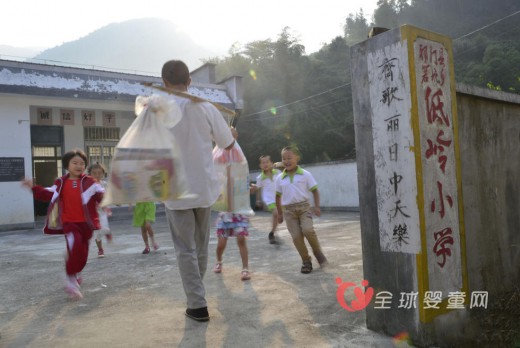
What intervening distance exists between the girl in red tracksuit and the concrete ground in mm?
442

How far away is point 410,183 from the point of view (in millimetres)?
2621

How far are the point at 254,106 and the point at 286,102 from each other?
255cm

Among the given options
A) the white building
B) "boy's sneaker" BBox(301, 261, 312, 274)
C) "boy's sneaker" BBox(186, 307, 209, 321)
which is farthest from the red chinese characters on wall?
the white building

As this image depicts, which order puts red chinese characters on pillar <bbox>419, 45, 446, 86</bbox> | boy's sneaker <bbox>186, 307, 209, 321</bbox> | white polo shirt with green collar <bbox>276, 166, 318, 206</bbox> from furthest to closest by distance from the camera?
1. white polo shirt with green collar <bbox>276, 166, 318, 206</bbox>
2. boy's sneaker <bbox>186, 307, 209, 321</bbox>
3. red chinese characters on pillar <bbox>419, 45, 446, 86</bbox>

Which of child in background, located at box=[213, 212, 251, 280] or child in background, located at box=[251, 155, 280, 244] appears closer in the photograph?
child in background, located at box=[213, 212, 251, 280]

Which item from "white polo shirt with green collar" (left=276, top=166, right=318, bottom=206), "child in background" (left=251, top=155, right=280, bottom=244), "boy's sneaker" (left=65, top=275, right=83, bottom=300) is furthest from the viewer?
"child in background" (left=251, top=155, right=280, bottom=244)

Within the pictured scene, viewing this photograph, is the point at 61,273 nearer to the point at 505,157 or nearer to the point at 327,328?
the point at 327,328

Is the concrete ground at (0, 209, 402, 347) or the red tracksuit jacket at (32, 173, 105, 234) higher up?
the red tracksuit jacket at (32, 173, 105, 234)

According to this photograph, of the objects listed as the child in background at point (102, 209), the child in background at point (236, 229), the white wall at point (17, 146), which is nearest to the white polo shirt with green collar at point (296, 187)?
the child in background at point (236, 229)

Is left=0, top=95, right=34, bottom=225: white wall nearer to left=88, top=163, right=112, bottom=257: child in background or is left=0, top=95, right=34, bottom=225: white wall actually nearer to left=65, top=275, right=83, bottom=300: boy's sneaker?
left=88, top=163, right=112, bottom=257: child in background

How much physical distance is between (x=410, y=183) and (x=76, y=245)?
3.21 metres

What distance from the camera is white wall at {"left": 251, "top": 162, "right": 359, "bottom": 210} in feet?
50.3

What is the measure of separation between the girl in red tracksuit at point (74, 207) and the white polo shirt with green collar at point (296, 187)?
207 cm

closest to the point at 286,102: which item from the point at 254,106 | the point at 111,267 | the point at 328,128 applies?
the point at 254,106
